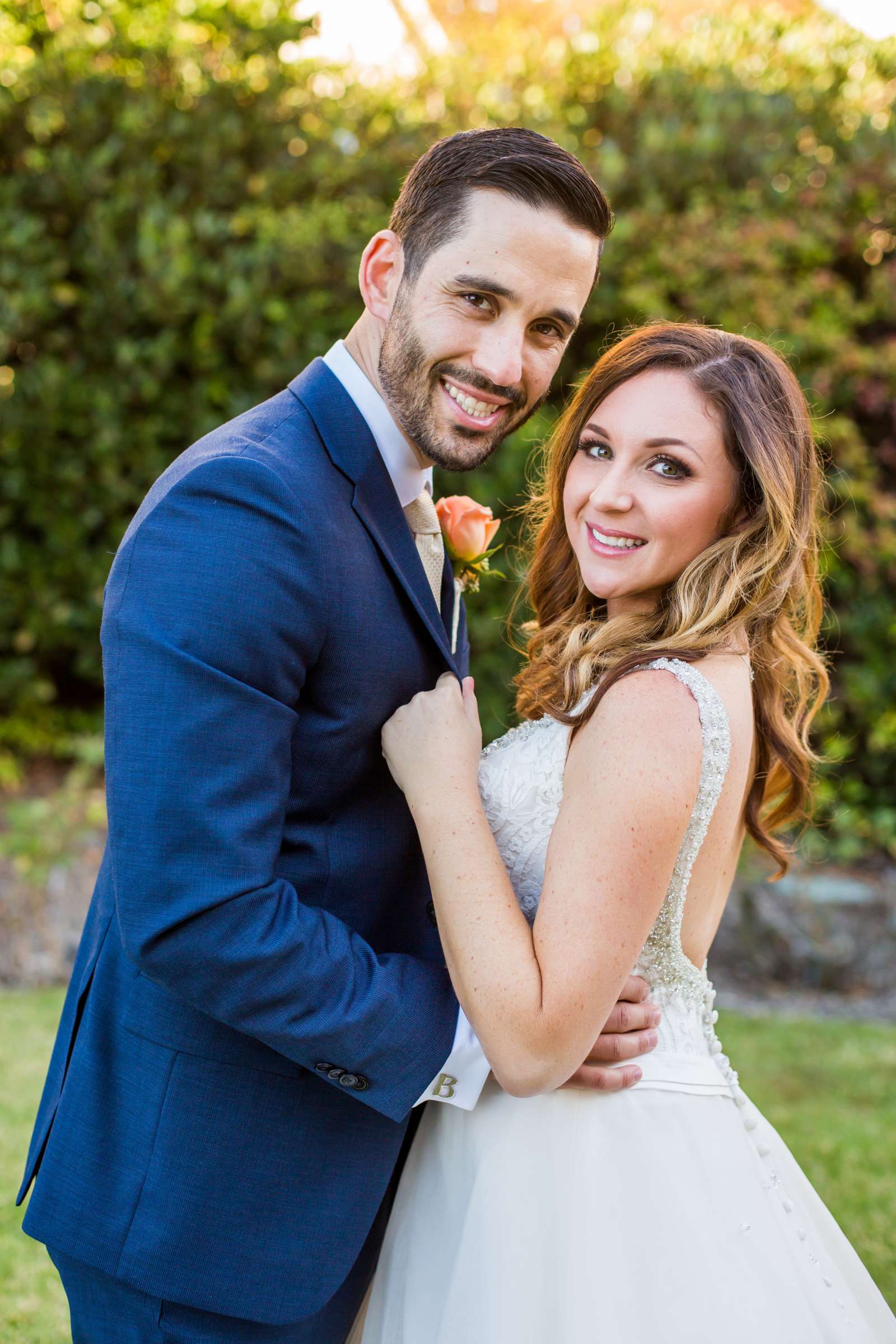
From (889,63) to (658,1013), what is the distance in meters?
5.69

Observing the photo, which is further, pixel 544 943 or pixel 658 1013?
pixel 658 1013

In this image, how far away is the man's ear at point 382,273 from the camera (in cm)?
206

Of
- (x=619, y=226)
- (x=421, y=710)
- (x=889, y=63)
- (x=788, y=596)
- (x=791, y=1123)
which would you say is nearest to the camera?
(x=421, y=710)

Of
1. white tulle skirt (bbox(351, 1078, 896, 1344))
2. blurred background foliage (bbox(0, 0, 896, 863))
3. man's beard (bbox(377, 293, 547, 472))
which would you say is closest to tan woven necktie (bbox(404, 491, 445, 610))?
man's beard (bbox(377, 293, 547, 472))

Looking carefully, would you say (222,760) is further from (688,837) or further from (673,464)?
(673,464)

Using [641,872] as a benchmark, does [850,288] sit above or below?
above

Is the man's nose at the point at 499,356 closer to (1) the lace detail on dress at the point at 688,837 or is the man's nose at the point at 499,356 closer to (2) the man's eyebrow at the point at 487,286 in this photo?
(2) the man's eyebrow at the point at 487,286

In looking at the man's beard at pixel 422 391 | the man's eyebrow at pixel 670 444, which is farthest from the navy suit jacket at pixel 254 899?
the man's eyebrow at pixel 670 444

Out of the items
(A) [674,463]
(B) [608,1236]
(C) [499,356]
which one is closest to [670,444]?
(A) [674,463]

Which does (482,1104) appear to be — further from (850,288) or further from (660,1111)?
(850,288)

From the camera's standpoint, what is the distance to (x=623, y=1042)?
1.86 meters

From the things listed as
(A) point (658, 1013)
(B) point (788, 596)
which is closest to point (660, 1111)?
(A) point (658, 1013)

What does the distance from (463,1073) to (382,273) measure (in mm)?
1354

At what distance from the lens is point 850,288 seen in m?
5.80
